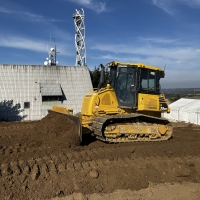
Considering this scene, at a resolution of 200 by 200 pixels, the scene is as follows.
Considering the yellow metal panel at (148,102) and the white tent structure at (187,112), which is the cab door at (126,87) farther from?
the white tent structure at (187,112)

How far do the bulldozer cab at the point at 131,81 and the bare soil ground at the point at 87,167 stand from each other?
5.76 ft

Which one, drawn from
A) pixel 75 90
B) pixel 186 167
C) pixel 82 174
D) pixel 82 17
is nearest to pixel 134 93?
pixel 186 167

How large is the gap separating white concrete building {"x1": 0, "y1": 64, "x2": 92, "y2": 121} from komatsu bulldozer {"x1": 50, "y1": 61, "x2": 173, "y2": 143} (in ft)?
34.9

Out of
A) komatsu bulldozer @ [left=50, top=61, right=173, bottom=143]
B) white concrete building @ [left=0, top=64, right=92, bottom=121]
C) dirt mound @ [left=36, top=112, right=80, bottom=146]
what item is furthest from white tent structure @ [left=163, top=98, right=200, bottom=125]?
dirt mound @ [left=36, top=112, right=80, bottom=146]

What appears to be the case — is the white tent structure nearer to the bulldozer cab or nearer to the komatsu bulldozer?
the komatsu bulldozer

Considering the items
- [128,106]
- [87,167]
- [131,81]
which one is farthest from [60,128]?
[131,81]

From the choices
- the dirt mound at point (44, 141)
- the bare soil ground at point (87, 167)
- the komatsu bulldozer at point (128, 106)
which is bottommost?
the bare soil ground at point (87, 167)

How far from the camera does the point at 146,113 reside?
10.1 meters

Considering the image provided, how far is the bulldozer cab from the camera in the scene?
9586 millimetres

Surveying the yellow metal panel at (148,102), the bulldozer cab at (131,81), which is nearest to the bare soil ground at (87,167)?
the yellow metal panel at (148,102)

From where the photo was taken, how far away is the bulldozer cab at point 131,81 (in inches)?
377

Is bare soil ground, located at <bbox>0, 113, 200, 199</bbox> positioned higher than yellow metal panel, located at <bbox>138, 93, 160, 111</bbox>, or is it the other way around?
yellow metal panel, located at <bbox>138, 93, 160, 111</bbox>

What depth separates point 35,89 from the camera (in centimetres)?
2027

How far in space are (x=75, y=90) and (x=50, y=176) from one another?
51.7ft
